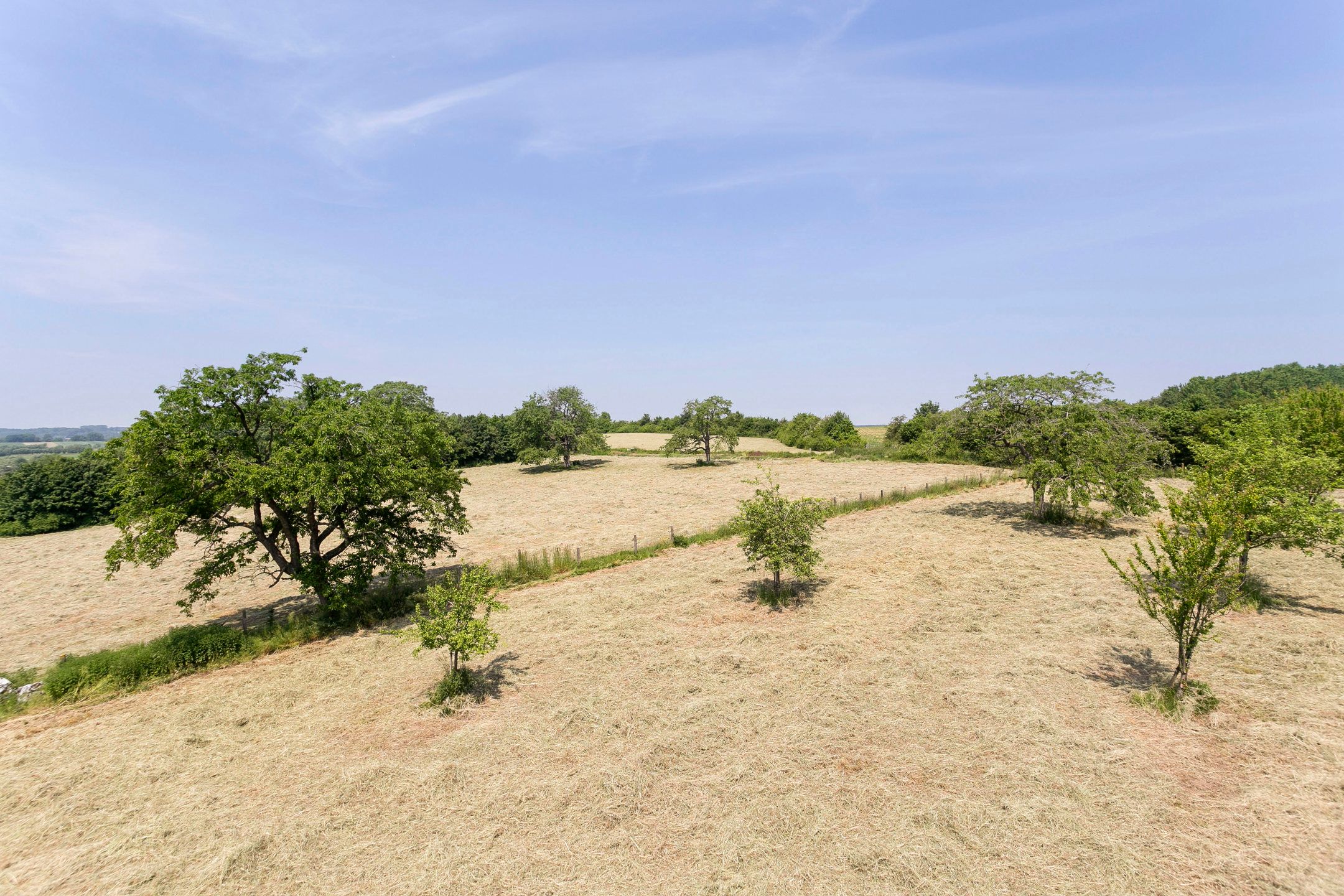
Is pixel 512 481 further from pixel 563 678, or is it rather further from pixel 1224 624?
pixel 1224 624

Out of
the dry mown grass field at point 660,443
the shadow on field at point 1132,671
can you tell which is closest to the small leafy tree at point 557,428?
the dry mown grass field at point 660,443

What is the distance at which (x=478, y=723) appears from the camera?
1125 centimetres

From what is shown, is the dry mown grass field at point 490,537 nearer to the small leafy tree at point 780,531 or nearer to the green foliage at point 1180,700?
the small leafy tree at point 780,531

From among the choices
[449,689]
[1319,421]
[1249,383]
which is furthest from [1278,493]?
[1249,383]

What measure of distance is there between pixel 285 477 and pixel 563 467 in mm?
44546

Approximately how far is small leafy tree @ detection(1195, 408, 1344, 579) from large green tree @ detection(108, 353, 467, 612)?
20.4m

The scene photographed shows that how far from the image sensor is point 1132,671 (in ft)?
39.9

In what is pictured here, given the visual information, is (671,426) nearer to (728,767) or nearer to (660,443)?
(660,443)

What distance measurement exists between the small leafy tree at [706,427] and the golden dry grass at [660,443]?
30.8 ft

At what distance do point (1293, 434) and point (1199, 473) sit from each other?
16.4 m

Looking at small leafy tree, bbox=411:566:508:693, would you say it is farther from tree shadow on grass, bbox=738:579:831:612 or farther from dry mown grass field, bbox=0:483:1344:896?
tree shadow on grass, bbox=738:579:831:612

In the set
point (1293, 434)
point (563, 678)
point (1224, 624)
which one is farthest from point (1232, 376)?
point (563, 678)

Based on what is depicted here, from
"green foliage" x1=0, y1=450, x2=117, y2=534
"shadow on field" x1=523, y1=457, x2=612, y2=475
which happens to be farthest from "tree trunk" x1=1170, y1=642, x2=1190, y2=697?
"green foliage" x1=0, y1=450, x2=117, y2=534

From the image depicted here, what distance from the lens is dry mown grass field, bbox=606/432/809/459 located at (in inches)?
2971
